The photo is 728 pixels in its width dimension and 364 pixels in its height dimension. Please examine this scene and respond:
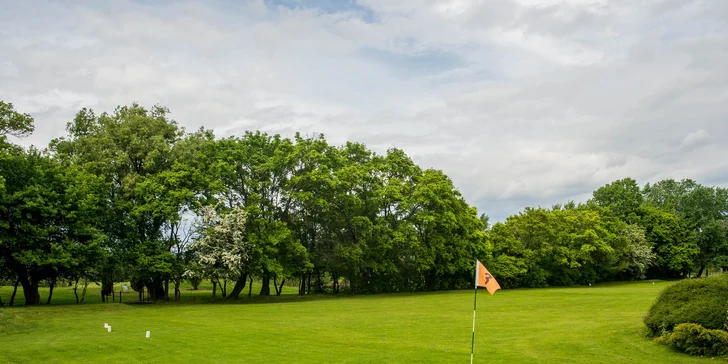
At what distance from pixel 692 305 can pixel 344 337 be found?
14.8 meters

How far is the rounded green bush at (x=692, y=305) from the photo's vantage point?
65.2 feet

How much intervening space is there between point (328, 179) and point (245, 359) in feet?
119

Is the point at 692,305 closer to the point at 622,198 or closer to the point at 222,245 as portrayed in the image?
the point at 222,245

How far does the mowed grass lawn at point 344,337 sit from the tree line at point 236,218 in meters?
9.12

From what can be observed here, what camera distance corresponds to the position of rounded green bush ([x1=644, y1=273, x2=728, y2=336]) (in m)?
19.9

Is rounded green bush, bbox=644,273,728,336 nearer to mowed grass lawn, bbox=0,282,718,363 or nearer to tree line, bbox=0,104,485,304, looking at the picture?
mowed grass lawn, bbox=0,282,718,363

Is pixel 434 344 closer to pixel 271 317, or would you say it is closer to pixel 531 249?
pixel 271 317

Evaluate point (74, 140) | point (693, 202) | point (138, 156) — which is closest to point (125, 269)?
point (138, 156)

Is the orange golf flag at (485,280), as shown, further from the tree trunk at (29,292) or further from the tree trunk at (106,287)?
the tree trunk at (29,292)

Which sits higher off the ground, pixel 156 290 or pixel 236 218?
pixel 236 218

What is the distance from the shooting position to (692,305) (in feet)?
68.0

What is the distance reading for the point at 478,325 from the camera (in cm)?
2897

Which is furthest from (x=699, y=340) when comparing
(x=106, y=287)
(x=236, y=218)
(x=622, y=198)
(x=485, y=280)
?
(x=622, y=198)

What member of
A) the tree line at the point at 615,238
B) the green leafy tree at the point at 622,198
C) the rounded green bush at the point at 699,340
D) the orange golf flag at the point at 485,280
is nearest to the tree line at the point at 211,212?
the tree line at the point at 615,238
